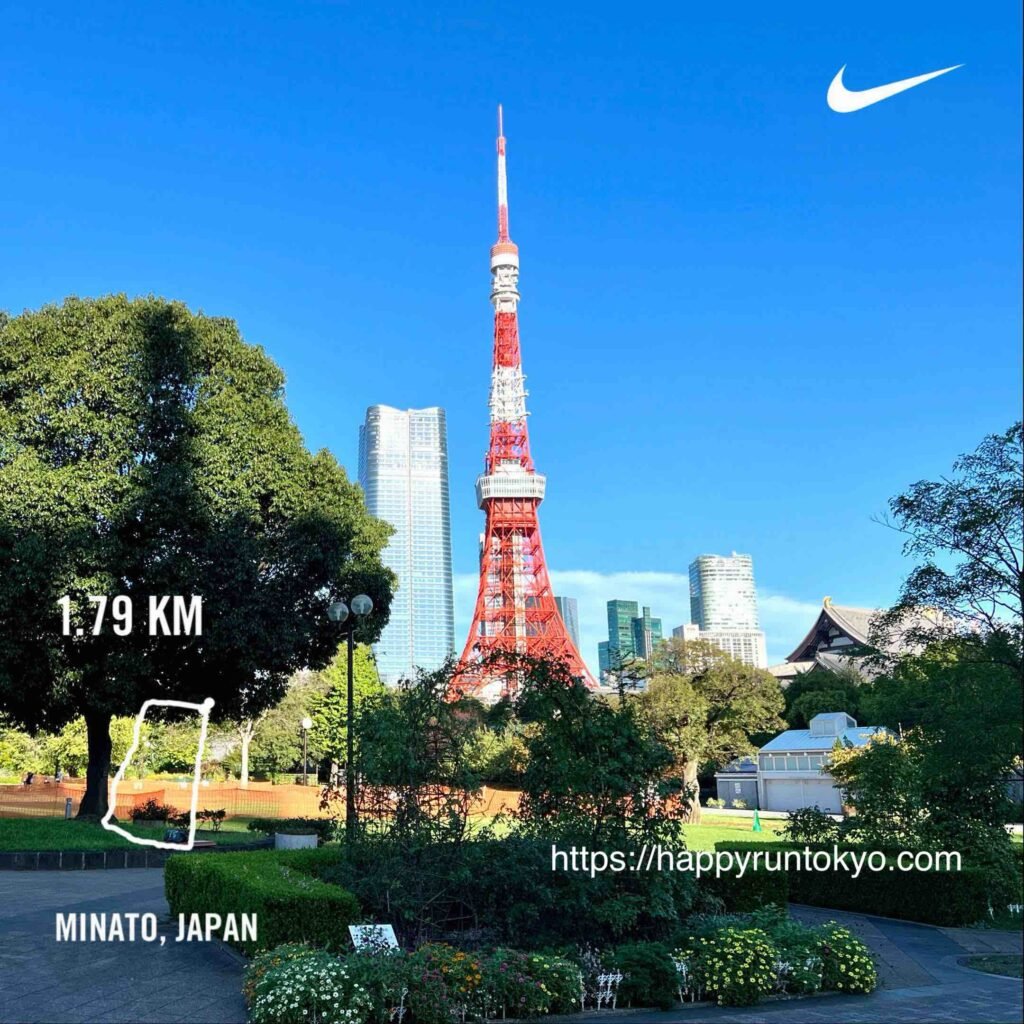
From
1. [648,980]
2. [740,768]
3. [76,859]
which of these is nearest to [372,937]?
[648,980]

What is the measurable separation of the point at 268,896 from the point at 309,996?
78.3 inches

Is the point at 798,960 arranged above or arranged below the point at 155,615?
below

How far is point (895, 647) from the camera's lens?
13922 millimetres

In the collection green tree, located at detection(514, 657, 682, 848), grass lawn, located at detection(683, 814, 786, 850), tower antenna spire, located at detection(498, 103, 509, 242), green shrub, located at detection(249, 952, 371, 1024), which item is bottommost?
grass lawn, located at detection(683, 814, 786, 850)

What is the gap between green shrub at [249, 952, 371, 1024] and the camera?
8.71 m

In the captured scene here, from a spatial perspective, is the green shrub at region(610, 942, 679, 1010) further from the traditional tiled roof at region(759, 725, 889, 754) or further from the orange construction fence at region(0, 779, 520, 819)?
the traditional tiled roof at region(759, 725, 889, 754)

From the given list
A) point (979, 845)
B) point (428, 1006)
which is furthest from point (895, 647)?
point (428, 1006)

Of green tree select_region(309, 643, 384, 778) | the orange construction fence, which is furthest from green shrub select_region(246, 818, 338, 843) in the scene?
green tree select_region(309, 643, 384, 778)

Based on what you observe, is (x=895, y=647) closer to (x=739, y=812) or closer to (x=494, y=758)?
(x=494, y=758)

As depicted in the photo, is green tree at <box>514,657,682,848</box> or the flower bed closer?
the flower bed

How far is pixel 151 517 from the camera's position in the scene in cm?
2438

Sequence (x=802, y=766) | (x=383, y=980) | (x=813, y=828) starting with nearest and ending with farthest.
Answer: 1. (x=383, y=980)
2. (x=813, y=828)
3. (x=802, y=766)

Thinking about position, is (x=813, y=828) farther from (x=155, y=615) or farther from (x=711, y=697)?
(x=711, y=697)

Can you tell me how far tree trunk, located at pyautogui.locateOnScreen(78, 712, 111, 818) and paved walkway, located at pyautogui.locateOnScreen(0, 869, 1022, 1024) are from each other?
40.0ft
